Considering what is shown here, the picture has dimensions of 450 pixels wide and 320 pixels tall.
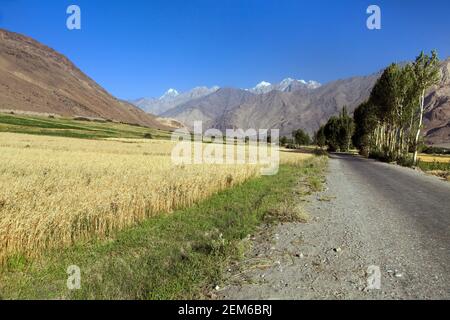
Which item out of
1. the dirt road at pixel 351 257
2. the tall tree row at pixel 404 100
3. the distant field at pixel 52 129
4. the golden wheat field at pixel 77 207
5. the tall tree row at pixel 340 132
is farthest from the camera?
the tall tree row at pixel 340 132

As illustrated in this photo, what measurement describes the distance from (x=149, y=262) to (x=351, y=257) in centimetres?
437

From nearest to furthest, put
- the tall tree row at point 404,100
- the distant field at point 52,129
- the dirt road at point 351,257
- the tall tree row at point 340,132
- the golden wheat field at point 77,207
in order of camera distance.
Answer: the dirt road at point 351,257
the golden wheat field at point 77,207
the tall tree row at point 404,100
the distant field at point 52,129
the tall tree row at point 340,132

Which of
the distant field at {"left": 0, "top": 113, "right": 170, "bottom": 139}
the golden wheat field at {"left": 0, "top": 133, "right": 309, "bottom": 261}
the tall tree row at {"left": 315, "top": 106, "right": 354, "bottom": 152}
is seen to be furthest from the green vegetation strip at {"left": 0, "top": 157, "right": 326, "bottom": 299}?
the tall tree row at {"left": 315, "top": 106, "right": 354, "bottom": 152}

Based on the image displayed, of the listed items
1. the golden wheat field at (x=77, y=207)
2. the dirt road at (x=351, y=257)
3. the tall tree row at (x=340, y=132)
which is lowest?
the dirt road at (x=351, y=257)

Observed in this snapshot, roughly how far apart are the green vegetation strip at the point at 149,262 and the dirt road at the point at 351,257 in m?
0.67

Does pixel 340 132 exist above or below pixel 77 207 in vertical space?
above

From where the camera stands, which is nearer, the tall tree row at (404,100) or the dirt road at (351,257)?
the dirt road at (351,257)

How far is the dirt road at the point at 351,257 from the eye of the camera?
6.08 meters

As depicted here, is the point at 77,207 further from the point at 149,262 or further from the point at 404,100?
the point at 404,100

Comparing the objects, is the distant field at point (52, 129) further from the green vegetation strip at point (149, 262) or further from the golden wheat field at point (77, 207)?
the green vegetation strip at point (149, 262)

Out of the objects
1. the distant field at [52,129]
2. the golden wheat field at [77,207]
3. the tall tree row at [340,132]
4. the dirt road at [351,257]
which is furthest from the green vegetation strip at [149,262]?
the tall tree row at [340,132]

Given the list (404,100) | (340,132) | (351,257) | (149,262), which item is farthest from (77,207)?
(340,132)

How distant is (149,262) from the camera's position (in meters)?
8.45

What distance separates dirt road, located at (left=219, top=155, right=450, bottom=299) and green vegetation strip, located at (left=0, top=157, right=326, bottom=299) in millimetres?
669
